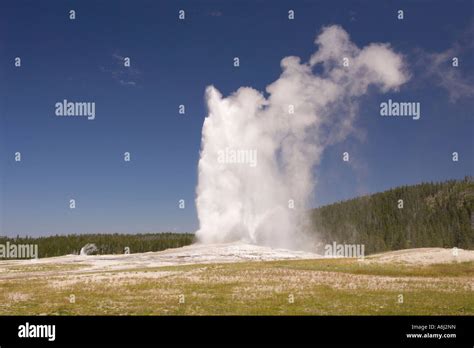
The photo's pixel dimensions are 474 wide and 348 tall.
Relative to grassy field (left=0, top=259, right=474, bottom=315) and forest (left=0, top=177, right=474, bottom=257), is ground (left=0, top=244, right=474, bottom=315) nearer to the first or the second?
grassy field (left=0, top=259, right=474, bottom=315)

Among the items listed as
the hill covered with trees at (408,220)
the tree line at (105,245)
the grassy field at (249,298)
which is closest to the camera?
the grassy field at (249,298)

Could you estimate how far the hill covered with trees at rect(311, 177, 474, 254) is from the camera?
155 meters

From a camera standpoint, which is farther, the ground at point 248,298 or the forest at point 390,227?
the forest at point 390,227

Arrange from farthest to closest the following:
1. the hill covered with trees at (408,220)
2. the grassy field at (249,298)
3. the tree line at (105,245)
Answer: the tree line at (105,245)
the hill covered with trees at (408,220)
the grassy field at (249,298)

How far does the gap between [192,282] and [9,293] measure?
52.2 feet

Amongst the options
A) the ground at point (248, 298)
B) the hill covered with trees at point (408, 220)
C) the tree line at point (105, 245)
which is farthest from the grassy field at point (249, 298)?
the hill covered with trees at point (408, 220)

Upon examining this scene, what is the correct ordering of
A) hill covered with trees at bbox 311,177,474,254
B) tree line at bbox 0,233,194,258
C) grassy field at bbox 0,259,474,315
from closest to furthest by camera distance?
1. grassy field at bbox 0,259,474,315
2. hill covered with trees at bbox 311,177,474,254
3. tree line at bbox 0,233,194,258

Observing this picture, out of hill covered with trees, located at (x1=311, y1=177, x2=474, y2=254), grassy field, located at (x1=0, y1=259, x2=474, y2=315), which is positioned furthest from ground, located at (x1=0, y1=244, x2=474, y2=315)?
hill covered with trees, located at (x1=311, y1=177, x2=474, y2=254)

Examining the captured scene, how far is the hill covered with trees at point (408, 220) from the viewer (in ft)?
507

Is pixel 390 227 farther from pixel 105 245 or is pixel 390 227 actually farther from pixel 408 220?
pixel 105 245

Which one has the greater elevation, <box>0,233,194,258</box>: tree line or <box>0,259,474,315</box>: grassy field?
<box>0,259,474,315</box>: grassy field

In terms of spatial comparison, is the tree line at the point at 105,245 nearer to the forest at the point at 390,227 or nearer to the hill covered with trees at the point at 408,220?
the forest at the point at 390,227

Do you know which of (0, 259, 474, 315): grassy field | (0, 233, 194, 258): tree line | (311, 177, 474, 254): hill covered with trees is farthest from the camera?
(0, 233, 194, 258): tree line
